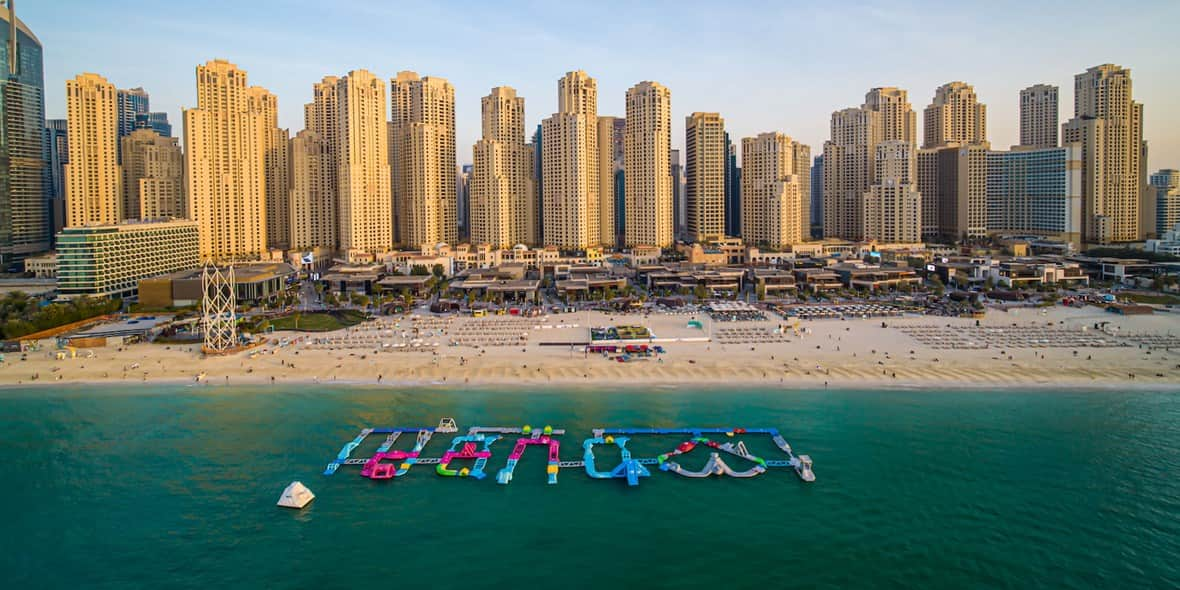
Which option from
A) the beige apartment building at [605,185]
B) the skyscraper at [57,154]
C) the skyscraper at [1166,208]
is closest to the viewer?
the beige apartment building at [605,185]

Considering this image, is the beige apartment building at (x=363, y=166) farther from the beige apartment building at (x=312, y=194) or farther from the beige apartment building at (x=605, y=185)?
the beige apartment building at (x=605, y=185)

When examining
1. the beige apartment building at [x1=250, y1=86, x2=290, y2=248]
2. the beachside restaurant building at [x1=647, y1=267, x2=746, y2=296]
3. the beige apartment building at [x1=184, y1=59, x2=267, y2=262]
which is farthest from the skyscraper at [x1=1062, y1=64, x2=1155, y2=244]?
the beige apartment building at [x1=250, y1=86, x2=290, y2=248]

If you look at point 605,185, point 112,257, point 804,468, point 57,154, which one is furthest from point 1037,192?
point 57,154

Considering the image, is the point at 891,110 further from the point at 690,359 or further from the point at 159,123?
the point at 159,123

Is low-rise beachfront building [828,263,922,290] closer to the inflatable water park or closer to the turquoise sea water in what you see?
the turquoise sea water

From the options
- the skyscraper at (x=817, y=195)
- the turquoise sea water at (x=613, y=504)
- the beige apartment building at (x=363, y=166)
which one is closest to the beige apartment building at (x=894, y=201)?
the skyscraper at (x=817, y=195)
